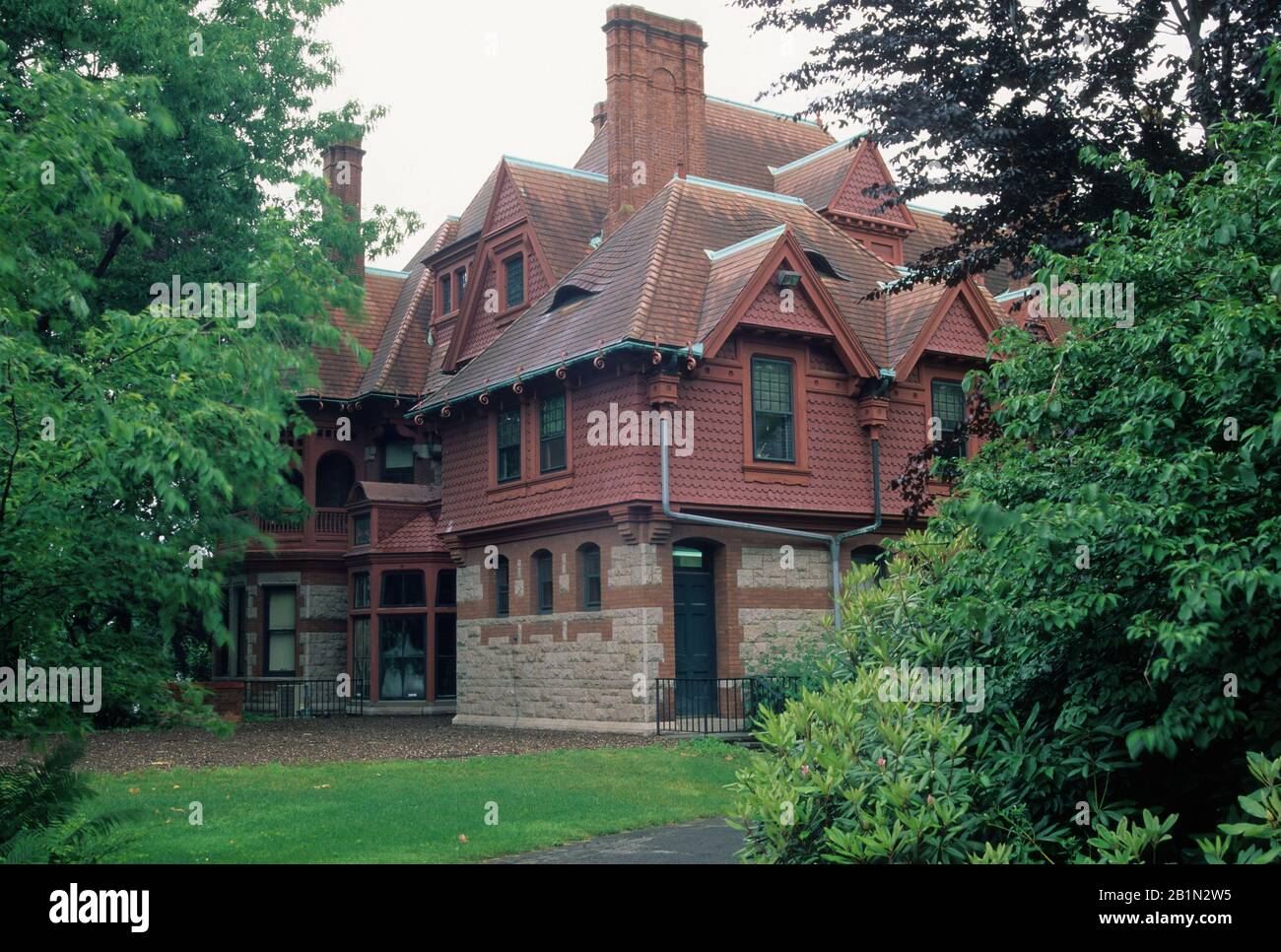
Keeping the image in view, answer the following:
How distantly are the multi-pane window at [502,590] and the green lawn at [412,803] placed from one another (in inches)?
362

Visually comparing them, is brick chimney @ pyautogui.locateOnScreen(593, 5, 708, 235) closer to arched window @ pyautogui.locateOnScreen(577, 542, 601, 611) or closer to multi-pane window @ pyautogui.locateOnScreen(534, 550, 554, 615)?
multi-pane window @ pyautogui.locateOnScreen(534, 550, 554, 615)

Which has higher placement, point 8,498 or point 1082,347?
point 1082,347

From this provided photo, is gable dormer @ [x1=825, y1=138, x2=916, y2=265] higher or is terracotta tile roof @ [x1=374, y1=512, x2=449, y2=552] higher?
gable dormer @ [x1=825, y1=138, x2=916, y2=265]

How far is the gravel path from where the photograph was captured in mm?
20578

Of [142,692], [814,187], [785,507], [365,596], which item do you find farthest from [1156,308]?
[365,596]

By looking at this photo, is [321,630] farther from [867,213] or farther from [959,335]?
[959,335]

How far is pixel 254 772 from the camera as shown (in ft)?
58.7

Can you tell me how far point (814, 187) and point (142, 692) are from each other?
30.3 metres

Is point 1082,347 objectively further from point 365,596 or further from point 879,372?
point 365,596

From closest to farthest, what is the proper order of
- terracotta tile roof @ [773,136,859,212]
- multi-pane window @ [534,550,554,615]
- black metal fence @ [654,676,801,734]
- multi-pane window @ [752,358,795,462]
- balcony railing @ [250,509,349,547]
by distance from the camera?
black metal fence @ [654,676,801,734]
multi-pane window @ [752,358,795,462]
multi-pane window @ [534,550,554,615]
terracotta tile roof @ [773,136,859,212]
balcony railing @ [250,509,349,547]

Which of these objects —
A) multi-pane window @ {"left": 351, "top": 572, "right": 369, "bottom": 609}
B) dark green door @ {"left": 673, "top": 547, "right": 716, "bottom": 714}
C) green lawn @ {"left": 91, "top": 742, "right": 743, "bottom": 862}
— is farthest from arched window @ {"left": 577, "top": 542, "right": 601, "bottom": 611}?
multi-pane window @ {"left": 351, "top": 572, "right": 369, "bottom": 609}

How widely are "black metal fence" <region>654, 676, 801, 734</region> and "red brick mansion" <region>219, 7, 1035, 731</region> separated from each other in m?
0.35

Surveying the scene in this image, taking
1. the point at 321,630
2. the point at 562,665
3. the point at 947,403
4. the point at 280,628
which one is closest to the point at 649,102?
the point at 947,403
